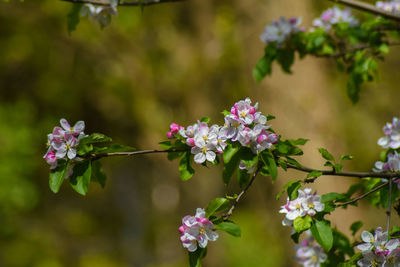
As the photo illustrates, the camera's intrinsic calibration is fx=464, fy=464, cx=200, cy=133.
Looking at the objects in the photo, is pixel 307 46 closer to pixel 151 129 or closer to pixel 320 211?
pixel 320 211

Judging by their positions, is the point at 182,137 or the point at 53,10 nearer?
the point at 182,137

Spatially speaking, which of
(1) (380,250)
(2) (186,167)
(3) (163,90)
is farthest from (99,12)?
(3) (163,90)

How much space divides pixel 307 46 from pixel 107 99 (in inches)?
165

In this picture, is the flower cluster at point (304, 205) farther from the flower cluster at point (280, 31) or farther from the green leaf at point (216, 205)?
the flower cluster at point (280, 31)

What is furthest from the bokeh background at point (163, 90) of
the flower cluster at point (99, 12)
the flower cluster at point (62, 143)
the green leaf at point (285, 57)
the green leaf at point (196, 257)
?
the flower cluster at point (62, 143)

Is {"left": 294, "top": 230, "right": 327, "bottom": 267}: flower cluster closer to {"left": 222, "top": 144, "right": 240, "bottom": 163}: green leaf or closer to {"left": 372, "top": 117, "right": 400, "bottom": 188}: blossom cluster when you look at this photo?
{"left": 372, "top": 117, "right": 400, "bottom": 188}: blossom cluster

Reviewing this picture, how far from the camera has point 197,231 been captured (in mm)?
1058

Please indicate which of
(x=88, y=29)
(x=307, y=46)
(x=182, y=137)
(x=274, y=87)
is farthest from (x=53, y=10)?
(x=182, y=137)

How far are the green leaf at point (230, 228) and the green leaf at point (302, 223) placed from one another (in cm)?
14

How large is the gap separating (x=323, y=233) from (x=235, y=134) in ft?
1.02

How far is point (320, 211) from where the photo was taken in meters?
1.12

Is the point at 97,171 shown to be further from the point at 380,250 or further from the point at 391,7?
the point at 391,7

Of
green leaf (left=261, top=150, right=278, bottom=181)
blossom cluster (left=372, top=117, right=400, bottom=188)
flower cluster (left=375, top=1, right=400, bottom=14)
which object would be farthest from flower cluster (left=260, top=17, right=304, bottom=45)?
green leaf (left=261, top=150, right=278, bottom=181)

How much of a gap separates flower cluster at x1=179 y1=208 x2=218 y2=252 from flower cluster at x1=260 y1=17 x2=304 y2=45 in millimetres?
912
